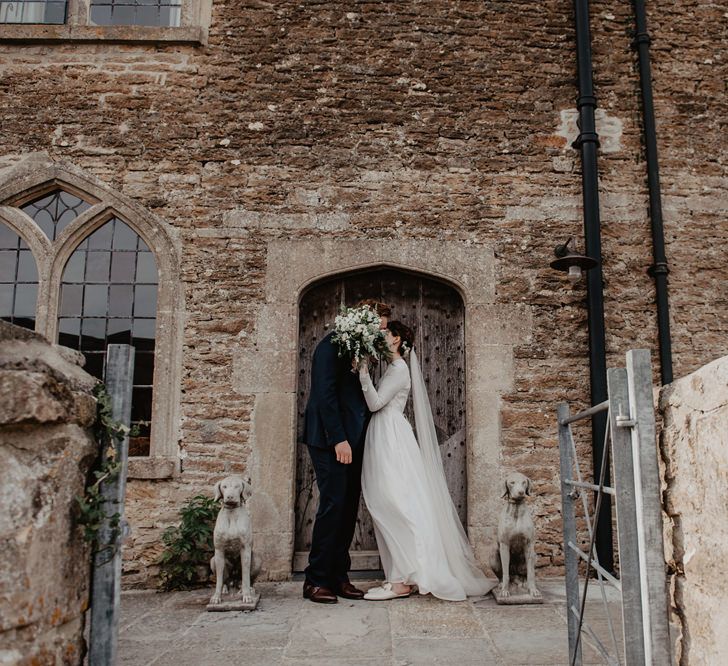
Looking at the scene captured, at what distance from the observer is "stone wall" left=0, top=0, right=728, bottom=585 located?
616cm

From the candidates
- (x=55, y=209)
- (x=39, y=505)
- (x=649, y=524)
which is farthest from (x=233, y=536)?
(x=55, y=209)

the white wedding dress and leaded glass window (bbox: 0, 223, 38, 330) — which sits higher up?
leaded glass window (bbox: 0, 223, 38, 330)

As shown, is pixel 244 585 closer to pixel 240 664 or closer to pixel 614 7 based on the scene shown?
pixel 240 664

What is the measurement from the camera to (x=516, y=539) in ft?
15.9

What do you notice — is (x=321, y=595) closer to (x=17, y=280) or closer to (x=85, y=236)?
(x=85, y=236)

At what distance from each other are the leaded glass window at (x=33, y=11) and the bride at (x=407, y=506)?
473 cm

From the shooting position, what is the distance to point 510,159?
6.52 meters

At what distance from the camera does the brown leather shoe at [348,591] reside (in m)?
4.94

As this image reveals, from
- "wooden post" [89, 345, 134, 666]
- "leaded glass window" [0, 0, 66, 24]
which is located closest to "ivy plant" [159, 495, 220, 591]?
"wooden post" [89, 345, 134, 666]

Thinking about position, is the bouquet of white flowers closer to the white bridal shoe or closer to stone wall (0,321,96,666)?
the white bridal shoe

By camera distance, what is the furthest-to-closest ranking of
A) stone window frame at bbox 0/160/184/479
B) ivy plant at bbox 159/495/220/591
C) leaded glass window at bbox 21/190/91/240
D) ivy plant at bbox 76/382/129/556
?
leaded glass window at bbox 21/190/91/240 → stone window frame at bbox 0/160/184/479 → ivy plant at bbox 159/495/220/591 → ivy plant at bbox 76/382/129/556

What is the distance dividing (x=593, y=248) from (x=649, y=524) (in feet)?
14.1

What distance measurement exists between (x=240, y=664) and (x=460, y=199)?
4.47m

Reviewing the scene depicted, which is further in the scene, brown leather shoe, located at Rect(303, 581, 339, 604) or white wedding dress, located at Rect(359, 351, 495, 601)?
white wedding dress, located at Rect(359, 351, 495, 601)
